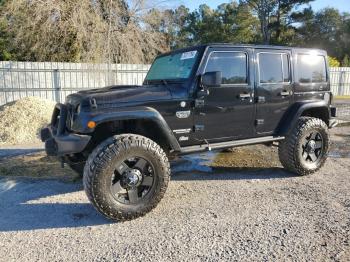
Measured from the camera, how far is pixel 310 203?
14.8 feet

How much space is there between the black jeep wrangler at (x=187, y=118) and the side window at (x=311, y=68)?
0.02m

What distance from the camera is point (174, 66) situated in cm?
519

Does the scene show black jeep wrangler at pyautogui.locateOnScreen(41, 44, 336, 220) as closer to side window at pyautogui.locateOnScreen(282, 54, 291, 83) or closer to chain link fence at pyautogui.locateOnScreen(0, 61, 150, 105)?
side window at pyautogui.locateOnScreen(282, 54, 291, 83)

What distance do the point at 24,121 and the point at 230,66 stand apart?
7073mm

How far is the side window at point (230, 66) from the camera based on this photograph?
485 centimetres

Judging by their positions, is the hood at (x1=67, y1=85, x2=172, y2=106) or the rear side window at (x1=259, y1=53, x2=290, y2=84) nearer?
the hood at (x1=67, y1=85, x2=172, y2=106)

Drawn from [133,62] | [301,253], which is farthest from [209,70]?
[133,62]

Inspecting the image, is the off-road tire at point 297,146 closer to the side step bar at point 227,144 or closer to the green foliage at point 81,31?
the side step bar at point 227,144

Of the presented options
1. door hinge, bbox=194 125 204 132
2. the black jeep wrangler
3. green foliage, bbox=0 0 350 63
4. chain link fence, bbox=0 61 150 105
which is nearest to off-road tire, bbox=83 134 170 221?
the black jeep wrangler

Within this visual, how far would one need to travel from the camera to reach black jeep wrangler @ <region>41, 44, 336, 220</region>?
4051mm

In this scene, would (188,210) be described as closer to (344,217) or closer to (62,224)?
(62,224)

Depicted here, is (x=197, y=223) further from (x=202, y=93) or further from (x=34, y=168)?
(x=34, y=168)

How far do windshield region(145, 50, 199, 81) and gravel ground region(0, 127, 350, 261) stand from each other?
1679 mm

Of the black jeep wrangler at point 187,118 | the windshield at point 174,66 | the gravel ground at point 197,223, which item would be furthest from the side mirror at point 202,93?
the gravel ground at point 197,223
